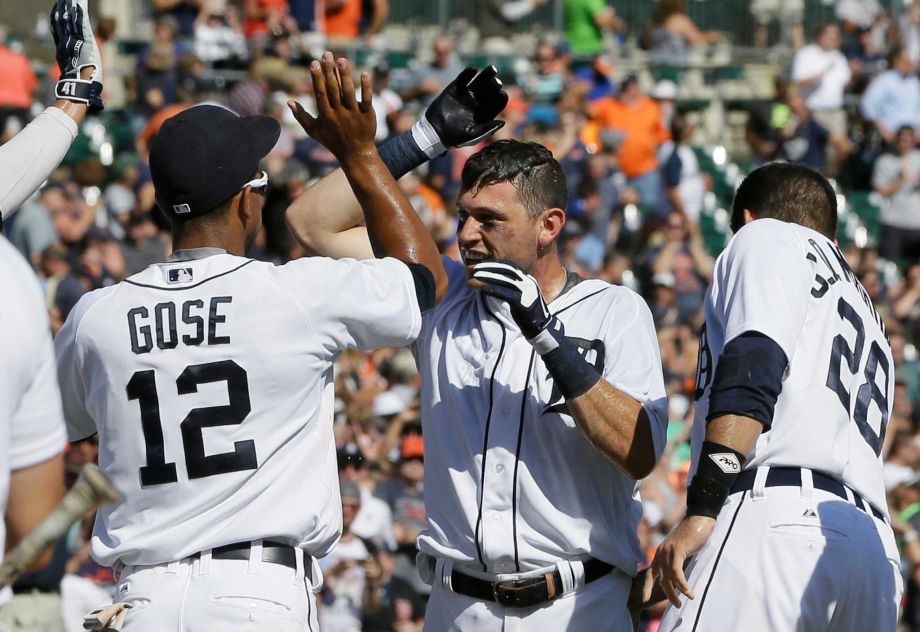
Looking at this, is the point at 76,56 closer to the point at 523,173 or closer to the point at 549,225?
the point at 523,173

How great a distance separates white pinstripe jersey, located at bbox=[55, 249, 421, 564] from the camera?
3773 mm

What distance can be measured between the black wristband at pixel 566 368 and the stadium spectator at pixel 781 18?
1657cm

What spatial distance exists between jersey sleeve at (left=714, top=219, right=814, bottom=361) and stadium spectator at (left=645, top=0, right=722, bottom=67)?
1441cm

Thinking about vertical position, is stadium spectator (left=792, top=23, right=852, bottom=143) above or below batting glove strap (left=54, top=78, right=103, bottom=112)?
below

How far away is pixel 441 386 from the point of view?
4.64 metres

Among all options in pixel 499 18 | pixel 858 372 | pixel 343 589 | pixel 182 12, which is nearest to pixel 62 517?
pixel 858 372

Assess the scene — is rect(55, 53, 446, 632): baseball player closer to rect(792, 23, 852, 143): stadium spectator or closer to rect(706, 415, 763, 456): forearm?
rect(706, 415, 763, 456): forearm

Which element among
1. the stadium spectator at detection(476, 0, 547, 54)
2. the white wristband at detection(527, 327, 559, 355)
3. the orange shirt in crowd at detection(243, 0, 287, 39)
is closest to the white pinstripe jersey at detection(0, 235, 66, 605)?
the white wristband at detection(527, 327, 559, 355)

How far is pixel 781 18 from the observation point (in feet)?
67.4

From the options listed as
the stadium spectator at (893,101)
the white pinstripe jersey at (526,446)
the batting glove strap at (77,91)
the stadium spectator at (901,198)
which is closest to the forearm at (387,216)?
the white pinstripe jersey at (526,446)

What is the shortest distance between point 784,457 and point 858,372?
15.2 inches

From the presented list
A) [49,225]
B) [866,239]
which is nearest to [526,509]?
[49,225]

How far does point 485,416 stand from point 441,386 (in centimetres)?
20

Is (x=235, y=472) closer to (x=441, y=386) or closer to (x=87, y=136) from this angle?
(x=441, y=386)
